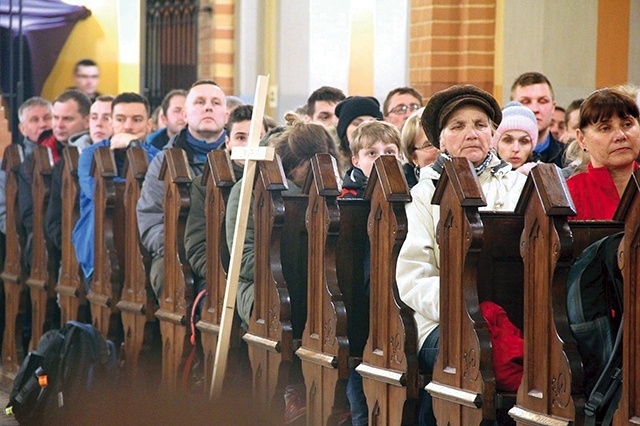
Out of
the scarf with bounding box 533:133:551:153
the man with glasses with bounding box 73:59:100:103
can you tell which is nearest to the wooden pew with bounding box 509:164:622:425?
the scarf with bounding box 533:133:551:153

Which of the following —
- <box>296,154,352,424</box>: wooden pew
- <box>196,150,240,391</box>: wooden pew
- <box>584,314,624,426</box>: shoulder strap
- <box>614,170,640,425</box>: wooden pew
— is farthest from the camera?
<box>196,150,240,391</box>: wooden pew

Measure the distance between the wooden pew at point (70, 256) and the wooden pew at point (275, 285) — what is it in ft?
6.50

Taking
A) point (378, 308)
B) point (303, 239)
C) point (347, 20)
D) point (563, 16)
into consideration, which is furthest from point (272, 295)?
point (347, 20)

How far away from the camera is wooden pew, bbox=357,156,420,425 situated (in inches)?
190

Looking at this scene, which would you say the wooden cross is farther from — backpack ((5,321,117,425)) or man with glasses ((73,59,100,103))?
man with glasses ((73,59,100,103))

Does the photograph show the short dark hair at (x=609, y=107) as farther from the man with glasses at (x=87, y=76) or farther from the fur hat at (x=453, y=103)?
the man with glasses at (x=87, y=76)

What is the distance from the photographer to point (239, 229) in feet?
18.6

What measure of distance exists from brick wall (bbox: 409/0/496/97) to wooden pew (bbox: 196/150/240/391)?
3.35m

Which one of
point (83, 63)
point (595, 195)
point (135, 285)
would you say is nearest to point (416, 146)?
point (595, 195)

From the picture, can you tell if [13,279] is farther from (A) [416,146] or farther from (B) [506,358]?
(B) [506,358]

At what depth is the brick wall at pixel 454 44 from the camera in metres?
9.22

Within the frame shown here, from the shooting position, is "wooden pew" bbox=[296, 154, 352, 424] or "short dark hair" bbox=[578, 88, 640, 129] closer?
"short dark hair" bbox=[578, 88, 640, 129]

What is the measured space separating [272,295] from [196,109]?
2.02m

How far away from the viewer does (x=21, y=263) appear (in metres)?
8.42
